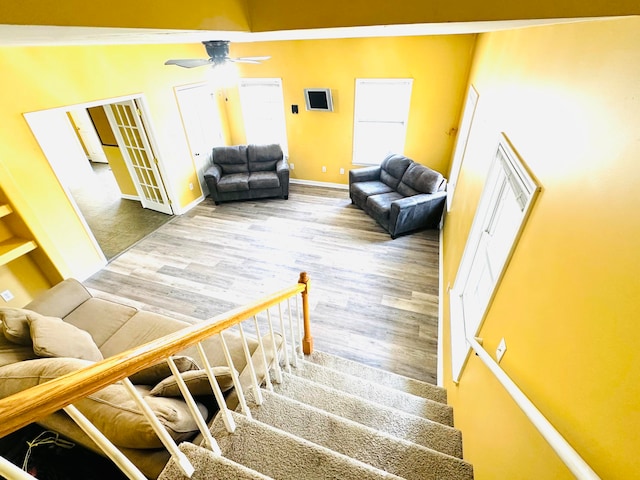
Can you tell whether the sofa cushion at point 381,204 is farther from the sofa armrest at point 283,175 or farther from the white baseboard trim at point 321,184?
the sofa armrest at point 283,175

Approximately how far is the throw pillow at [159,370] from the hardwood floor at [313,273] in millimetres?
1382

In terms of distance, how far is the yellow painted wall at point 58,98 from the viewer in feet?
9.48

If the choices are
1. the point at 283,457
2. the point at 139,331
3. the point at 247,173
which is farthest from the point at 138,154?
the point at 283,457

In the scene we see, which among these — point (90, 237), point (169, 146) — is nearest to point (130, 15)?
point (90, 237)

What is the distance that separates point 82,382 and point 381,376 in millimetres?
2299

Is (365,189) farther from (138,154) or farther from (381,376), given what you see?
(138,154)

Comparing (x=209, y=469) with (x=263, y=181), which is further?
(x=263, y=181)

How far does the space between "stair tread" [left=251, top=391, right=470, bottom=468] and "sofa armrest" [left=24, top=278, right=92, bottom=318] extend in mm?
2191

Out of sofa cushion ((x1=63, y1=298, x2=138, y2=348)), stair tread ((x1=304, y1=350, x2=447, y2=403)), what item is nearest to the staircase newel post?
stair tread ((x1=304, y1=350, x2=447, y2=403))

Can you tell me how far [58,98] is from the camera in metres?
3.27

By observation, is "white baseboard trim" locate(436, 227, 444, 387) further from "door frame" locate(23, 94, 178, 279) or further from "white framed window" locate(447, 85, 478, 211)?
"door frame" locate(23, 94, 178, 279)

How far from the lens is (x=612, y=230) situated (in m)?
0.74

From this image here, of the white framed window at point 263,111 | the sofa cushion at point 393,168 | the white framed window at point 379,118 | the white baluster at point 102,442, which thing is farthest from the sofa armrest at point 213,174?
the white baluster at point 102,442

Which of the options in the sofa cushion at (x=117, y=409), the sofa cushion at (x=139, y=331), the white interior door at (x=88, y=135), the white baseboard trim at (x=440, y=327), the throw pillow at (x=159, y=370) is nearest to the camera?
the sofa cushion at (x=117, y=409)
